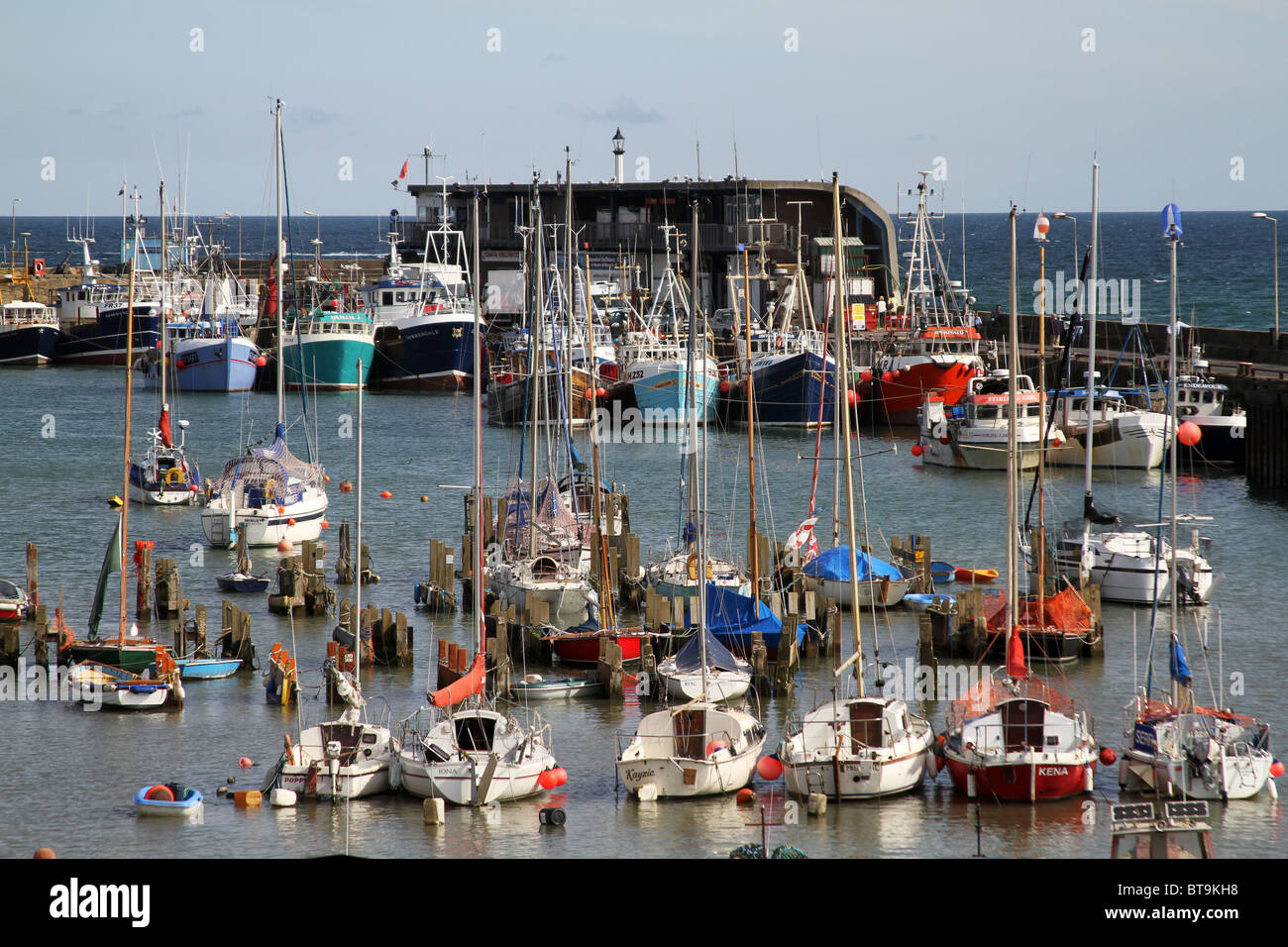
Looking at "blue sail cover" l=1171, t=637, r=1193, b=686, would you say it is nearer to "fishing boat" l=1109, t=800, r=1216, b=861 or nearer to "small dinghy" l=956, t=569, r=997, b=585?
"fishing boat" l=1109, t=800, r=1216, b=861

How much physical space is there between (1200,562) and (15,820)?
25076mm

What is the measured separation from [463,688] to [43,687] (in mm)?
9914

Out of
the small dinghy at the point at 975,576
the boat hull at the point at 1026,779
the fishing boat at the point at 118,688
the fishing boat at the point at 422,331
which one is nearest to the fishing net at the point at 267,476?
the fishing boat at the point at 118,688

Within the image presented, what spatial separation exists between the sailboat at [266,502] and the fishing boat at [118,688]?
45.3 feet

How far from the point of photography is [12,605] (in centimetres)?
3325

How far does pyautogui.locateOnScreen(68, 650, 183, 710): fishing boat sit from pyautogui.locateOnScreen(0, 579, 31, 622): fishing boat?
590cm

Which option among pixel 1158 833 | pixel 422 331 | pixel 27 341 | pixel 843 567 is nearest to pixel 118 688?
pixel 843 567

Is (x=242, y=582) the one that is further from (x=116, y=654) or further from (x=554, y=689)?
(x=554, y=689)

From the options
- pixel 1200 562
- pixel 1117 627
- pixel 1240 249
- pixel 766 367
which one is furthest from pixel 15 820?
pixel 1240 249

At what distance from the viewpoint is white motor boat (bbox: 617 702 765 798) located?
2258cm

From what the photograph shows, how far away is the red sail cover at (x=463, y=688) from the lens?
22.9 metres

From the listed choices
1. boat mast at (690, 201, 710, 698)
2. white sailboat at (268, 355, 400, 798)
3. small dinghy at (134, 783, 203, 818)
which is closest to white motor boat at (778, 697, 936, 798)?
boat mast at (690, 201, 710, 698)
